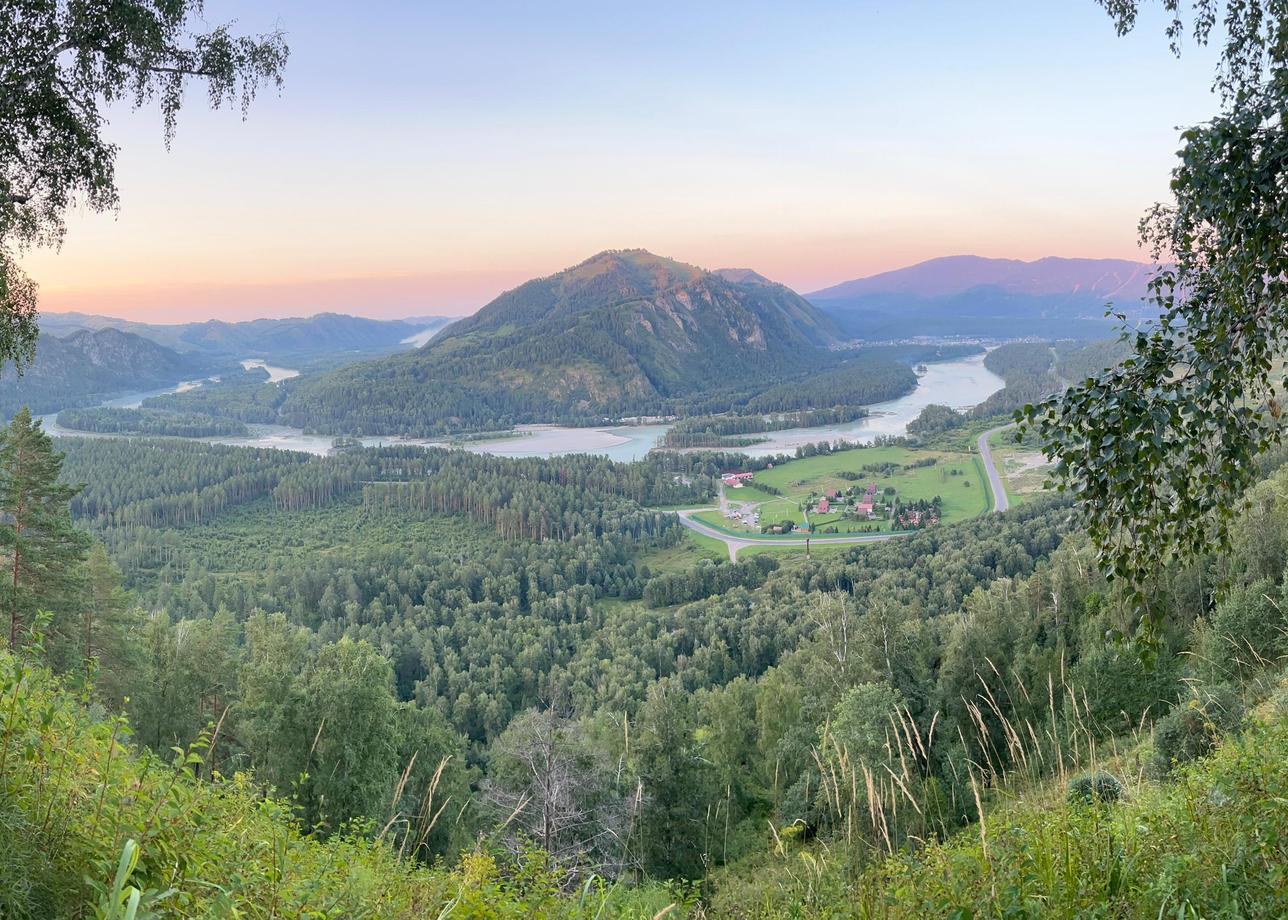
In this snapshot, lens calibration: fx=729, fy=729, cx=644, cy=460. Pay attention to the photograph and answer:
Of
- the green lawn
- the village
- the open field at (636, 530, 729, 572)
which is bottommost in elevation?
the open field at (636, 530, 729, 572)

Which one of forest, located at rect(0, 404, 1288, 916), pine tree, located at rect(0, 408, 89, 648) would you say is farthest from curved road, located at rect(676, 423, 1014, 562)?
pine tree, located at rect(0, 408, 89, 648)

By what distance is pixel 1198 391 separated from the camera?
341 cm

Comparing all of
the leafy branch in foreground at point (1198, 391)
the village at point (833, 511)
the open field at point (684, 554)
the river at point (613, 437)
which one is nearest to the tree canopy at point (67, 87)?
the leafy branch in foreground at point (1198, 391)

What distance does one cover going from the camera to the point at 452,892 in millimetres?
4895

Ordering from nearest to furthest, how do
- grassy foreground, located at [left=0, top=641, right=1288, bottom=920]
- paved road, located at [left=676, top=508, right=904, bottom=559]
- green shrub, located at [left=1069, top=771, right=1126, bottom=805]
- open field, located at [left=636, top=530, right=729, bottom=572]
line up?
grassy foreground, located at [left=0, top=641, right=1288, bottom=920] → green shrub, located at [left=1069, top=771, right=1126, bottom=805] → open field, located at [left=636, top=530, right=729, bottom=572] → paved road, located at [left=676, top=508, right=904, bottom=559]

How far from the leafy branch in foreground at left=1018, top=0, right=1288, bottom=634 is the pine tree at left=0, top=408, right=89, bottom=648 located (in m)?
19.3

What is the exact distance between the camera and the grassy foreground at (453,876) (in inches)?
123

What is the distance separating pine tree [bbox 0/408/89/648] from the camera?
52.1 feet

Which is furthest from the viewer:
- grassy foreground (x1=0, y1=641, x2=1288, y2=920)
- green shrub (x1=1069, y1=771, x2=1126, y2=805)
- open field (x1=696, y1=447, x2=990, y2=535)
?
open field (x1=696, y1=447, x2=990, y2=535)

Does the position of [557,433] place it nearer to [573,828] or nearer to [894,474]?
[894,474]

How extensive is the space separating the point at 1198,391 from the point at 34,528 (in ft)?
70.3

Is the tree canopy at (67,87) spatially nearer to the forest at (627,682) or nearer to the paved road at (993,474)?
the forest at (627,682)

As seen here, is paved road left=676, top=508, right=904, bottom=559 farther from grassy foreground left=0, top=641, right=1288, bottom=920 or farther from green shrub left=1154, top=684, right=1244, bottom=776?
grassy foreground left=0, top=641, right=1288, bottom=920

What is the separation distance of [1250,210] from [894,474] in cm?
11254
